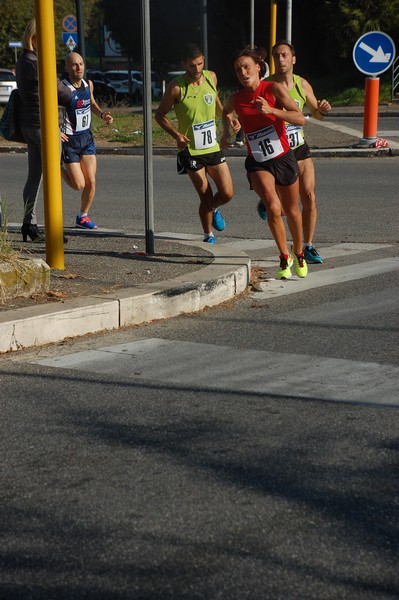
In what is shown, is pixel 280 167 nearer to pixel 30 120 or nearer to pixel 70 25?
pixel 30 120

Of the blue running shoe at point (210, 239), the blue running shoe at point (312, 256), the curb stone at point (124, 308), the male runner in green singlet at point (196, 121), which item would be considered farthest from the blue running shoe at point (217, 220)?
the curb stone at point (124, 308)

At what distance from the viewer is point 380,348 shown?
20.1 feet

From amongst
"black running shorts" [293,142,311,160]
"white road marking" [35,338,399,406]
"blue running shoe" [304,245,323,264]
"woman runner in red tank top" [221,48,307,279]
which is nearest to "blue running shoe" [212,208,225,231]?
"blue running shoe" [304,245,323,264]

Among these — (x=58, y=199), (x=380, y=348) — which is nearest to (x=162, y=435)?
Answer: (x=380, y=348)

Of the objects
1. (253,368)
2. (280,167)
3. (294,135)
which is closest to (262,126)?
(280,167)

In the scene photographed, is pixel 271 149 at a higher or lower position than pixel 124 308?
higher

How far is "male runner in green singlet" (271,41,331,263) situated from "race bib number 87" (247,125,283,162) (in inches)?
20.4

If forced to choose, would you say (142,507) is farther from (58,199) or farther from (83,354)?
(58,199)

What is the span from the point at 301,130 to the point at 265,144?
725mm

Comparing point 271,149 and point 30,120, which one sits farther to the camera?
point 30,120

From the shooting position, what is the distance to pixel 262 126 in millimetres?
8281

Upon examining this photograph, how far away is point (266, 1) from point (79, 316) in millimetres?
47782

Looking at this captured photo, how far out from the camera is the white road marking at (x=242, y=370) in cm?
523

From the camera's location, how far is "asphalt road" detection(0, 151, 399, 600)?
10.8 ft
